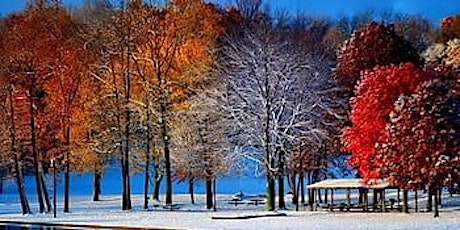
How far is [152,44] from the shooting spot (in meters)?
49.0

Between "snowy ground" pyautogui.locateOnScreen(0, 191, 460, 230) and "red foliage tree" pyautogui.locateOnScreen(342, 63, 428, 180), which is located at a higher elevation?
"red foliage tree" pyautogui.locateOnScreen(342, 63, 428, 180)

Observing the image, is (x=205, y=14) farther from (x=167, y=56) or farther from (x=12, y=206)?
(x=12, y=206)

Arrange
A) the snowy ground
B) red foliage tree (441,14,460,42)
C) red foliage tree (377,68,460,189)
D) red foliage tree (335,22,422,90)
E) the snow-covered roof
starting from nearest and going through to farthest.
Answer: the snowy ground
red foliage tree (377,68,460,189)
the snow-covered roof
red foliage tree (335,22,422,90)
red foliage tree (441,14,460,42)

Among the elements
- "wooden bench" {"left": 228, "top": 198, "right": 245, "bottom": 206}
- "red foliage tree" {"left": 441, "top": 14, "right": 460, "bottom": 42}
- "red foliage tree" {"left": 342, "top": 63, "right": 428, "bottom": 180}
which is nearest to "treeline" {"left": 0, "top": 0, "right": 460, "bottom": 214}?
"red foliage tree" {"left": 342, "top": 63, "right": 428, "bottom": 180}

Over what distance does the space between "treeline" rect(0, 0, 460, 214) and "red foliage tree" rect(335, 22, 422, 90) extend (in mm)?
74

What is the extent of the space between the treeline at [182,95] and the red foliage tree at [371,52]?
0.24ft

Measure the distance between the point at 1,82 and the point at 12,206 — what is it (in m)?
14.7

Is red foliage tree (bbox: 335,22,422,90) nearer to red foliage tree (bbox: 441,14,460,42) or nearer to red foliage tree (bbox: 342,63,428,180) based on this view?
red foliage tree (bbox: 342,63,428,180)

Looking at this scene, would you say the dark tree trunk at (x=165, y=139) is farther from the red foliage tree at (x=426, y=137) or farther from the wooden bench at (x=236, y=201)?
the red foliage tree at (x=426, y=137)

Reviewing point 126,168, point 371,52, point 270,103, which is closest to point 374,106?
point 270,103

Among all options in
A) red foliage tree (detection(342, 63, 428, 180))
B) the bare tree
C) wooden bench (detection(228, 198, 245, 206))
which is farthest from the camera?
wooden bench (detection(228, 198, 245, 206))

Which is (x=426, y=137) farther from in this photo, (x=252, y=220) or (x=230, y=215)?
(x=230, y=215)

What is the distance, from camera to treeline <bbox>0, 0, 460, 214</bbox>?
147 ft

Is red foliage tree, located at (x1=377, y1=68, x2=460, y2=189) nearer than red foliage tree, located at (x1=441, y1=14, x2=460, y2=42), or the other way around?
red foliage tree, located at (x1=377, y1=68, x2=460, y2=189)
